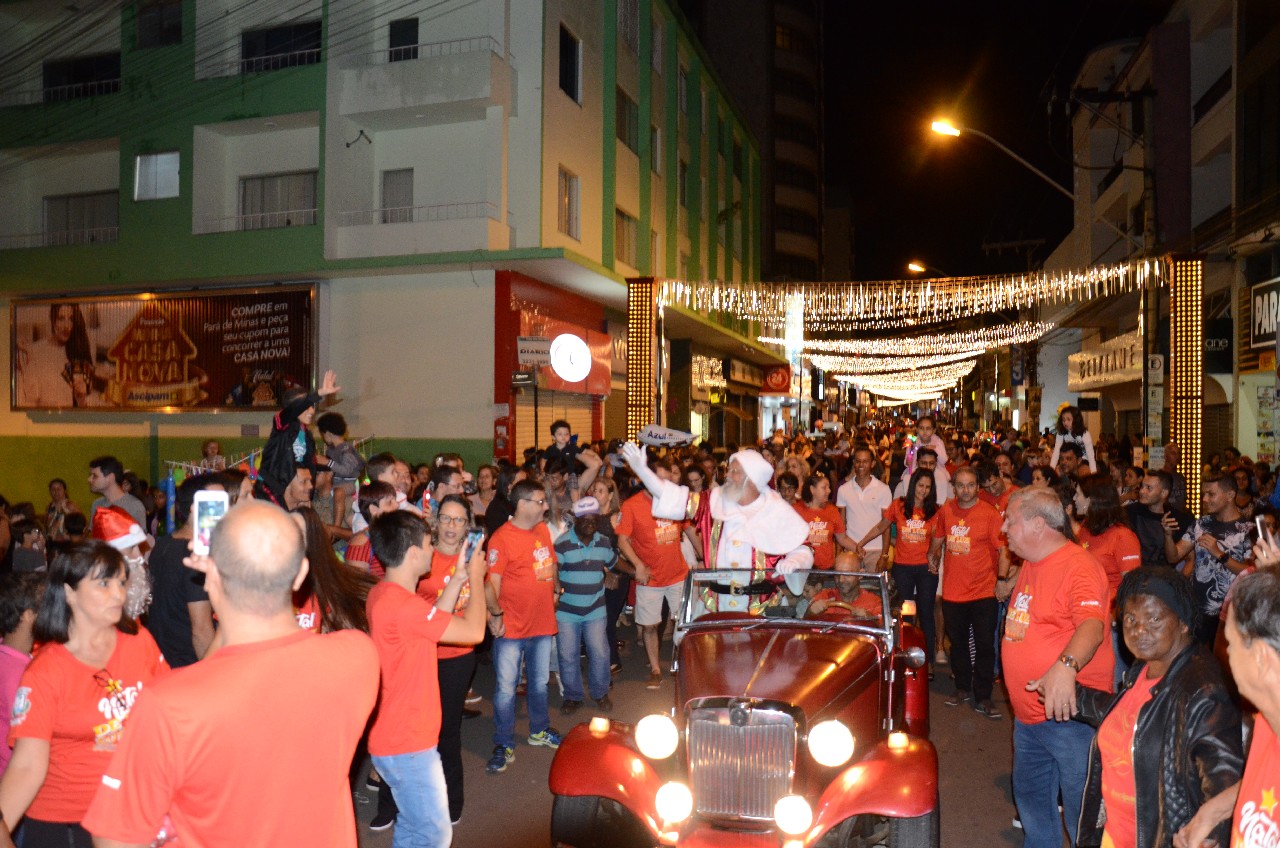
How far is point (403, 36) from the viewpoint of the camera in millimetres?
20078

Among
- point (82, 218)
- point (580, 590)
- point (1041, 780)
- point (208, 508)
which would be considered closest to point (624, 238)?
point (82, 218)

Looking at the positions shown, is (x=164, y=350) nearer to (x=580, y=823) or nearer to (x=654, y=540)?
(x=654, y=540)

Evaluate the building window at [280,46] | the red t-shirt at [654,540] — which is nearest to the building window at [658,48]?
the building window at [280,46]

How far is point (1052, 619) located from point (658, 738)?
2080mm

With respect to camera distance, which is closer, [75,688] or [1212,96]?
[75,688]

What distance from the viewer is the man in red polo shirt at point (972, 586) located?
332 inches

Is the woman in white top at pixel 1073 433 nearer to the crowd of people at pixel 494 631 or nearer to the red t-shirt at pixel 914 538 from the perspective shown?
the crowd of people at pixel 494 631

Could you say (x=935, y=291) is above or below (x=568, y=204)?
below

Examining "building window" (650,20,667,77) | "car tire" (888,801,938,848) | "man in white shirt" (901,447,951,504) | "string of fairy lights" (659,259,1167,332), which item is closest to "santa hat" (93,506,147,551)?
"car tire" (888,801,938,848)

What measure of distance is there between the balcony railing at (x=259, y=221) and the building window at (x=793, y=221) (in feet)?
164

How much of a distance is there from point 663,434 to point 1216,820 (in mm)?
11385

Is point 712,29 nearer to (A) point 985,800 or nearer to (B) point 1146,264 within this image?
(B) point 1146,264

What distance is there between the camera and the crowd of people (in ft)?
7.84

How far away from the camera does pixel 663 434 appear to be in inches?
557
